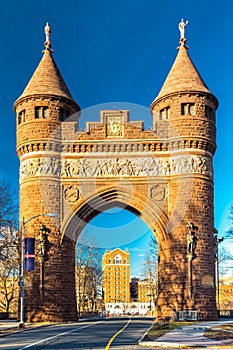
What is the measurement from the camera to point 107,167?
132 feet

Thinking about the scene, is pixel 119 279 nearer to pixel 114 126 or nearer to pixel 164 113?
pixel 164 113

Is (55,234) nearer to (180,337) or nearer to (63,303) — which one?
(63,303)

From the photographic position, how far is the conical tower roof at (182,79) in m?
40.2

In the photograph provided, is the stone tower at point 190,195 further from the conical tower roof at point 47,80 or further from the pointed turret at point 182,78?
the conical tower roof at point 47,80

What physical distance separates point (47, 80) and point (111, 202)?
32.3 feet

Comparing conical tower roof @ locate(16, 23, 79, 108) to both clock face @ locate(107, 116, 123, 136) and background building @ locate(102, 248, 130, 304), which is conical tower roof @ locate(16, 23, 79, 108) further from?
background building @ locate(102, 248, 130, 304)

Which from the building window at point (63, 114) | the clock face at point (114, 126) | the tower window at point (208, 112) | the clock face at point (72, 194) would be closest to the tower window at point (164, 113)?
the tower window at point (208, 112)

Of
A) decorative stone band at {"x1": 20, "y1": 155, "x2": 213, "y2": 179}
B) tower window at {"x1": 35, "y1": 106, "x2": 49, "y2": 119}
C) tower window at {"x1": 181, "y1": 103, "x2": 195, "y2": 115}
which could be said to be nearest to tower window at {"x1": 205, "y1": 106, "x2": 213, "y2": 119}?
tower window at {"x1": 181, "y1": 103, "x2": 195, "y2": 115}

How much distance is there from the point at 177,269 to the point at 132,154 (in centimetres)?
842

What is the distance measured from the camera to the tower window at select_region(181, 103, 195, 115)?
39841 millimetres

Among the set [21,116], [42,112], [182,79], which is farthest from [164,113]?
[21,116]

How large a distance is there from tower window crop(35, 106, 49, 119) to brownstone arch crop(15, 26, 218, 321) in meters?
0.08

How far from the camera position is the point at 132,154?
40062 millimetres

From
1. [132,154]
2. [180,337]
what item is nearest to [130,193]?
[132,154]
